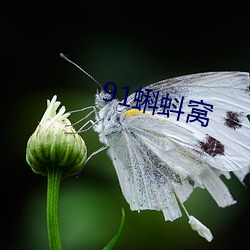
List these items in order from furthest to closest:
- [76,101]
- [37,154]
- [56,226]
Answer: [76,101] → [37,154] → [56,226]

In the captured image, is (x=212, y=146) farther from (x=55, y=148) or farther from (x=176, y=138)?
(x=55, y=148)

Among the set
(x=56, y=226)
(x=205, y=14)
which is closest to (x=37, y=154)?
(x=56, y=226)

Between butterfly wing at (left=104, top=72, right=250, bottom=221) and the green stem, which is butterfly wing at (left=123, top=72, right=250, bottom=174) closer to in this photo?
butterfly wing at (left=104, top=72, right=250, bottom=221)

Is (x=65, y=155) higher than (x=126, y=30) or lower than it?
lower

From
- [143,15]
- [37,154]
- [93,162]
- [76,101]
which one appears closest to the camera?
[37,154]

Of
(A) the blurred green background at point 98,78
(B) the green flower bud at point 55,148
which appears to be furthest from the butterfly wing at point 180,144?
(A) the blurred green background at point 98,78

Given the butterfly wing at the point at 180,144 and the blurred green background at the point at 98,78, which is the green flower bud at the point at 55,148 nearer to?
the butterfly wing at the point at 180,144

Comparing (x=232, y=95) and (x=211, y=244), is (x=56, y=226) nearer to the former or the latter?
(x=232, y=95)
